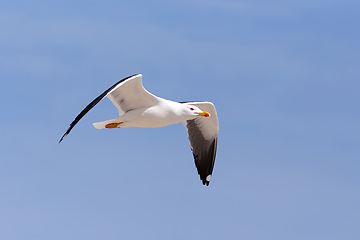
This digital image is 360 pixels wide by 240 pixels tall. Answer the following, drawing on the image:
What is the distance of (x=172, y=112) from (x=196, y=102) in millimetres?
1881

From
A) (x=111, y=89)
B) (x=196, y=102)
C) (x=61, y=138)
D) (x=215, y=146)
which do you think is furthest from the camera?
(x=215, y=146)

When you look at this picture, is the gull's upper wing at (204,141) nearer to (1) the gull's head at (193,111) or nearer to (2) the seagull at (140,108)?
(2) the seagull at (140,108)

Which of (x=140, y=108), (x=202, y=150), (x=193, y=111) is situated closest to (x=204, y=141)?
(x=202, y=150)

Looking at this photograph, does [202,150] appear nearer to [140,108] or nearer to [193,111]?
[193,111]

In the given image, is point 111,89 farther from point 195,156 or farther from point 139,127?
point 195,156

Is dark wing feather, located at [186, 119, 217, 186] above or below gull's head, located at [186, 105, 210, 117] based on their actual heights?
below

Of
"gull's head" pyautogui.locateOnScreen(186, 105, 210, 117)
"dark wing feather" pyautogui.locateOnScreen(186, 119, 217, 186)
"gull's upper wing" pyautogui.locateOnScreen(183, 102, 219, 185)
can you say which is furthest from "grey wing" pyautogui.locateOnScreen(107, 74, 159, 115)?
"dark wing feather" pyautogui.locateOnScreen(186, 119, 217, 186)

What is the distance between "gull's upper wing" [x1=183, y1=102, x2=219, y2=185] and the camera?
17844mm

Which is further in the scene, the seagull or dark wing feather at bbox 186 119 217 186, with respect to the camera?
dark wing feather at bbox 186 119 217 186

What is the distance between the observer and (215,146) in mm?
18188

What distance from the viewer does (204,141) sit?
18.2 meters

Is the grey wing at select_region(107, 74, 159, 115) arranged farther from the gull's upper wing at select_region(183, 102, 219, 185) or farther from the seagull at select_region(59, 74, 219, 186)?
the gull's upper wing at select_region(183, 102, 219, 185)

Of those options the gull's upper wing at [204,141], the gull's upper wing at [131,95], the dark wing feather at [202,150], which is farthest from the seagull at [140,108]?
the dark wing feather at [202,150]

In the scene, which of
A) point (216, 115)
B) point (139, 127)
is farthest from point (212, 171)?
point (139, 127)
